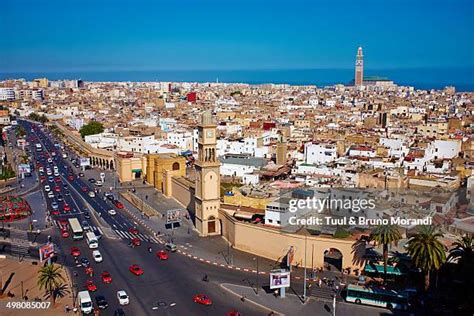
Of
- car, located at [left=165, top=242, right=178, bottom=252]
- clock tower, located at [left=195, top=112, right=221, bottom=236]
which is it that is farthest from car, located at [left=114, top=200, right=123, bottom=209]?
car, located at [left=165, top=242, right=178, bottom=252]

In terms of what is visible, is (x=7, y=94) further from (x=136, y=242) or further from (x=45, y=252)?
(x=45, y=252)

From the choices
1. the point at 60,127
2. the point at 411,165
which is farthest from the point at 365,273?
the point at 60,127

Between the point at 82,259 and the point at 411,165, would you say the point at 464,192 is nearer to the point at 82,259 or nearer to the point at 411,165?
the point at 411,165

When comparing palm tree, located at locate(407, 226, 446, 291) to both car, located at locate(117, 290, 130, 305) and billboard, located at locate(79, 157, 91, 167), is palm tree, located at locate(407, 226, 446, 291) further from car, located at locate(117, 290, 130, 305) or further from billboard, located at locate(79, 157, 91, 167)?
billboard, located at locate(79, 157, 91, 167)

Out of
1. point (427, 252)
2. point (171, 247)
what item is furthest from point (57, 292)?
point (427, 252)

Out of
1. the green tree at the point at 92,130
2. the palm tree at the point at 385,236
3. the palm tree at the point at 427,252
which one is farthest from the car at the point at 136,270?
the green tree at the point at 92,130
